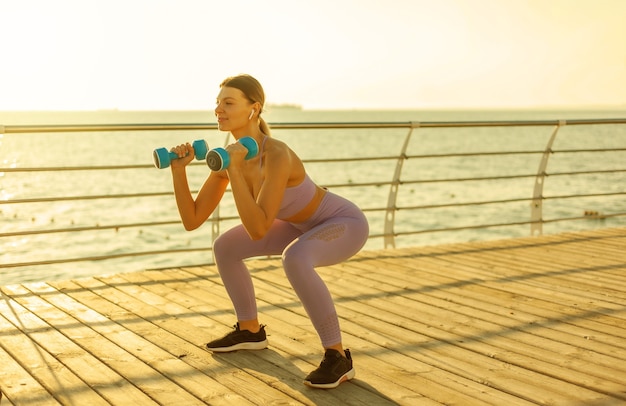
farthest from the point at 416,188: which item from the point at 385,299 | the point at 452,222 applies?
the point at 385,299

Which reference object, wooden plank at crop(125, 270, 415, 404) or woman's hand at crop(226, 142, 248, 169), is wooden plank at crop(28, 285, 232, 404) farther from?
woman's hand at crop(226, 142, 248, 169)

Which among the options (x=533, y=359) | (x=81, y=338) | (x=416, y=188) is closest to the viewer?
(x=533, y=359)

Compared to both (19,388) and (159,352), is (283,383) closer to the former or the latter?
(159,352)

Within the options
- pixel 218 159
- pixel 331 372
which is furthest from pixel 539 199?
pixel 218 159

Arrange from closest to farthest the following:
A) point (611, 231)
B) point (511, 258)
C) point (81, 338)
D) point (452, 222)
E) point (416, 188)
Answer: point (81, 338), point (511, 258), point (611, 231), point (452, 222), point (416, 188)

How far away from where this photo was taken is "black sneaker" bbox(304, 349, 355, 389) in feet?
10.7

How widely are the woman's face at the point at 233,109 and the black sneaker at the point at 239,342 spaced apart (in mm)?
1023

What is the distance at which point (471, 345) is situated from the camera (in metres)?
3.93

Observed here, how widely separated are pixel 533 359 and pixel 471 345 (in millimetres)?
333

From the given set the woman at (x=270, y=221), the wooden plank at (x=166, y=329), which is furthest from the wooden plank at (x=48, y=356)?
the woman at (x=270, y=221)

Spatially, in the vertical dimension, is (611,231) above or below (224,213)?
above

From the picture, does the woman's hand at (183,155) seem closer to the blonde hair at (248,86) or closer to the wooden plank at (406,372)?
the blonde hair at (248,86)

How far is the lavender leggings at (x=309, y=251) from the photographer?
3367 millimetres

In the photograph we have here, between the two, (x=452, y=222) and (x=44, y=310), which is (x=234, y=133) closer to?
(x=44, y=310)
